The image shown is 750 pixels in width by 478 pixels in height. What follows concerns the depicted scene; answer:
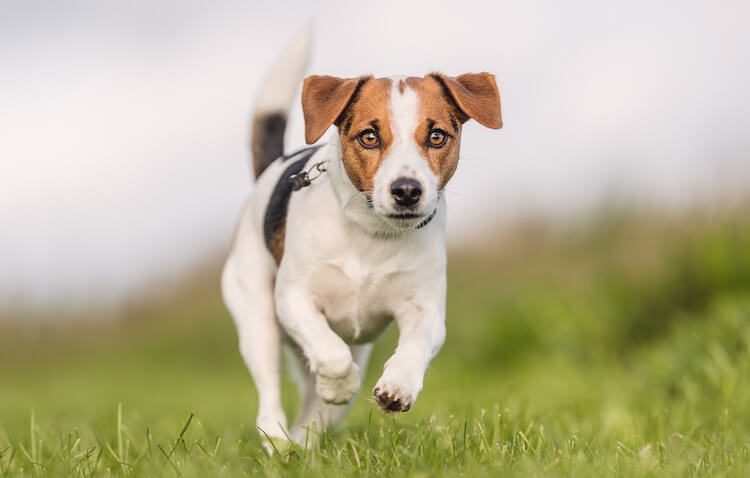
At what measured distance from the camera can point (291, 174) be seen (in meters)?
4.91

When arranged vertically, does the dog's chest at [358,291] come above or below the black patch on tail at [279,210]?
below

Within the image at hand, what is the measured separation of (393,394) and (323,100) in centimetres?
126

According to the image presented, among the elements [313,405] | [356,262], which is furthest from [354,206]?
[313,405]

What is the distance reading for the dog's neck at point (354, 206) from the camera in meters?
4.28

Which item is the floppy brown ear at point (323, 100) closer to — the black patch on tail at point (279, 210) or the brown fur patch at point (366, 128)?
the brown fur patch at point (366, 128)

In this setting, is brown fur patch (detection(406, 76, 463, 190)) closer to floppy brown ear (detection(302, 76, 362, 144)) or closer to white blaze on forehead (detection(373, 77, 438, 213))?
white blaze on forehead (detection(373, 77, 438, 213))

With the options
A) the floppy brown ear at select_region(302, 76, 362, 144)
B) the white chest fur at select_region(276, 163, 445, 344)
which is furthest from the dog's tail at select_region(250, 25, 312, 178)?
the floppy brown ear at select_region(302, 76, 362, 144)

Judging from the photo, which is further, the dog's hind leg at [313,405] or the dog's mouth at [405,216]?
the dog's hind leg at [313,405]

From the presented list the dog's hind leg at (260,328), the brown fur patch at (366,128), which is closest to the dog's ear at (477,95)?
the brown fur patch at (366,128)

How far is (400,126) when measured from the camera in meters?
4.08

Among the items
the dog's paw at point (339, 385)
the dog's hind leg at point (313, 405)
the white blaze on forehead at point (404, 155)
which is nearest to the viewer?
the white blaze on forehead at point (404, 155)

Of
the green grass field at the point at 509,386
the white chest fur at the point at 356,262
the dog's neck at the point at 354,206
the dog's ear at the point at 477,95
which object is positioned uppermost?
the dog's ear at the point at 477,95

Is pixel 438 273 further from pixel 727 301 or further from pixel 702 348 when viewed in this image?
pixel 727 301

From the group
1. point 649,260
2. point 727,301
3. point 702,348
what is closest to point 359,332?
point 702,348
